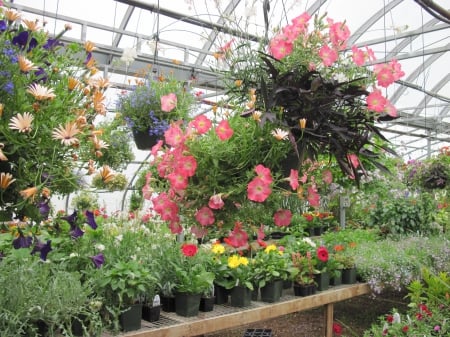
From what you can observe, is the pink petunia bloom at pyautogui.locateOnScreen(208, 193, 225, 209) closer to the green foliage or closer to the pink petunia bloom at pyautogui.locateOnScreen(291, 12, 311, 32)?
the pink petunia bloom at pyautogui.locateOnScreen(291, 12, 311, 32)

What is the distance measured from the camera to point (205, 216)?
1.18m

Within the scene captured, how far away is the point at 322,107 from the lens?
116 cm

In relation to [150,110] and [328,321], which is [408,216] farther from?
[150,110]

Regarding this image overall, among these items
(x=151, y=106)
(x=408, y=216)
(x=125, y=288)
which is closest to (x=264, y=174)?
(x=125, y=288)

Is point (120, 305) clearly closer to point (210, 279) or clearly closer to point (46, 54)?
point (210, 279)

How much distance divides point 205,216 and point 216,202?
0.27 ft

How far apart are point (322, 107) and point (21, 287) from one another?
122 centimetres

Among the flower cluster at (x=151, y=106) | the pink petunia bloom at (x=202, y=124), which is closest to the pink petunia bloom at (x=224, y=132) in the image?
the pink petunia bloom at (x=202, y=124)

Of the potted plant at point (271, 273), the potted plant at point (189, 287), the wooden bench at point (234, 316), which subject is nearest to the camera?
the wooden bench at point (234, 316)

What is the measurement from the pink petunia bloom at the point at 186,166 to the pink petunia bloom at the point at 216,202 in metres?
0.08

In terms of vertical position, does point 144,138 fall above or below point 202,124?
above

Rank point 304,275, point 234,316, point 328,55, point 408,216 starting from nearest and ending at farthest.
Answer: point 328,55 < point 234,316 < point 304,275 < point 408,216

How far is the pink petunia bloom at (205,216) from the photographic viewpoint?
117cm

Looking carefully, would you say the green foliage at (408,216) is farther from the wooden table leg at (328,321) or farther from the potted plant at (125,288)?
the potted plant at (125,288)
